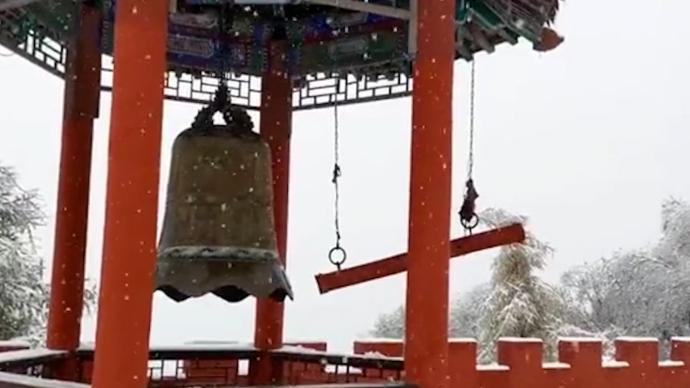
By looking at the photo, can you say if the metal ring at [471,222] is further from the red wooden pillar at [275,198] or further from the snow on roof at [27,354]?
the snow on roof at [27,354]

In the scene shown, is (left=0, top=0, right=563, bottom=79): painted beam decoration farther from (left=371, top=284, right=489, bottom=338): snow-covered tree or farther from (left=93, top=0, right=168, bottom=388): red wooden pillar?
(left=371, top=284, right=489, bottom=338): snow-covered tree

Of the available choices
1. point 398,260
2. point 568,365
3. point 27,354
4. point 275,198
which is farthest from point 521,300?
point 27,354

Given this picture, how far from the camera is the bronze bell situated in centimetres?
590

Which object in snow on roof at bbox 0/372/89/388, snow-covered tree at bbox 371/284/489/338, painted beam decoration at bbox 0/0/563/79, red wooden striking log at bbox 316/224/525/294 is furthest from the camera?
snow-covered tree at bbox 371/284/489/338

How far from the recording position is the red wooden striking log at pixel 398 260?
25.6 ft

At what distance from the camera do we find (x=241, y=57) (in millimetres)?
9453

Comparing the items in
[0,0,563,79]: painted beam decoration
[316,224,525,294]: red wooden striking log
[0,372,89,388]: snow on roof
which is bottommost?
[0,372,89,388]: snow on roof

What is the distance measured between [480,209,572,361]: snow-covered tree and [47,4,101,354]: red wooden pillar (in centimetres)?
1618

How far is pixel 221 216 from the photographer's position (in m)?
6.18

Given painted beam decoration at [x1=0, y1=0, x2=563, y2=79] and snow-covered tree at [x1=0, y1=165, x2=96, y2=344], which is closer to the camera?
painted beam decoration at [x1=0, y1=0, x2=563, y2=79]

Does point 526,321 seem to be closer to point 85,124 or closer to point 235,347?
point 235,347

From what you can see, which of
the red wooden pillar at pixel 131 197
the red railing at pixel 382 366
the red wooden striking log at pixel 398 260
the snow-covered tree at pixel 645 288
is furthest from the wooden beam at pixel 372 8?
the snow-covered tree at pixel 645 288

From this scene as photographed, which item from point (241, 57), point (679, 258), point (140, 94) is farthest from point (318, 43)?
point (679, 258)

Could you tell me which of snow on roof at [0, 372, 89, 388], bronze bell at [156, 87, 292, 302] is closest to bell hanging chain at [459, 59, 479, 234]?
bronze bell at [156, 87, 292, 302]
